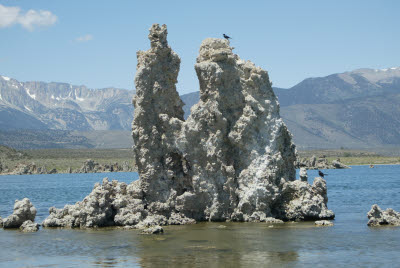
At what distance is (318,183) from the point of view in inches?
1391

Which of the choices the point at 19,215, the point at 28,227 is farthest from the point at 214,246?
the point at 19,215

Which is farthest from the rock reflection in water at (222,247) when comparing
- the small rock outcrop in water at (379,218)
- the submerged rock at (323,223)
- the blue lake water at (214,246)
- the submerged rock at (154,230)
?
the small rock outcrop in water at (379,218)

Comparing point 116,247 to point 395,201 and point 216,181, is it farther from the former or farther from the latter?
point 395,201

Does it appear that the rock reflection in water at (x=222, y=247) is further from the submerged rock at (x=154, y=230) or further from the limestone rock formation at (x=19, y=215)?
the limestone rock formation at (x=19, y=215)

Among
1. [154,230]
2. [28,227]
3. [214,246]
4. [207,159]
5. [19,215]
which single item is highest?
[207,159]

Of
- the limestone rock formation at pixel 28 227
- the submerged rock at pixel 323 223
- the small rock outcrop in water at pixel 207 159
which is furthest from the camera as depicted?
the small rock outcrop in water at pixel 207 159

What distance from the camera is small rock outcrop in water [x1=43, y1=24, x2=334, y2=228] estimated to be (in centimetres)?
3422

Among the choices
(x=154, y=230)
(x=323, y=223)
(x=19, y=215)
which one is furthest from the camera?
(x=19, y=215)

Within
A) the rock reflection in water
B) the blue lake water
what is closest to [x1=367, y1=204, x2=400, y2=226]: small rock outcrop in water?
the blue lake water

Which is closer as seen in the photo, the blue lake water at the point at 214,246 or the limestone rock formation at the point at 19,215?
the blue lake water at the point at 214,246

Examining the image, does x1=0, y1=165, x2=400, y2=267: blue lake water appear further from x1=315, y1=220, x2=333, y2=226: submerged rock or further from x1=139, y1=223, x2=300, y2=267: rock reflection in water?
x1=315, y1=220, x2=333, y2=226: submerged rock

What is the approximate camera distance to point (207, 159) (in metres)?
34.8

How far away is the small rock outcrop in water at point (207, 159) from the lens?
3422 cm

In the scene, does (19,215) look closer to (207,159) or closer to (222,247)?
(207,159)
